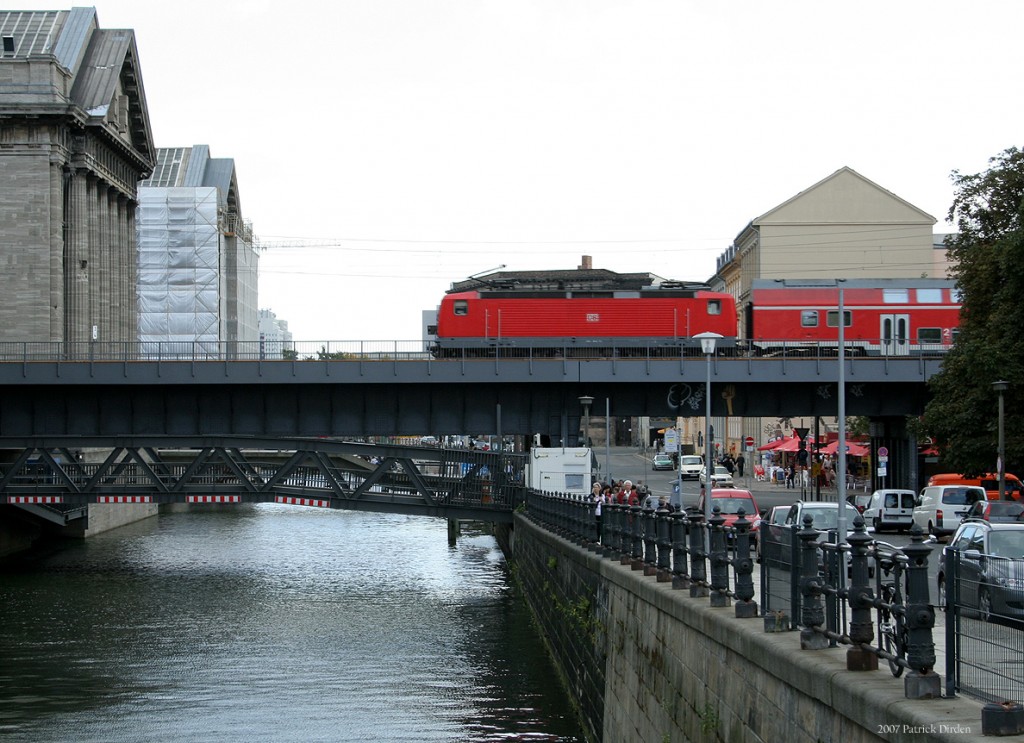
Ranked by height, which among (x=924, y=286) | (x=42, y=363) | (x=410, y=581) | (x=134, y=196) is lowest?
(x=410, y=581)

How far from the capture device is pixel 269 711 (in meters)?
25.0

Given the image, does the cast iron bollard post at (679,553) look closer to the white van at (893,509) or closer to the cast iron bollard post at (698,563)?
the cast iron bollard post at (698,563)

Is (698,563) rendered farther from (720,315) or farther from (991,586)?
(720,315)

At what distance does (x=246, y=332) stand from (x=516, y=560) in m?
93.4

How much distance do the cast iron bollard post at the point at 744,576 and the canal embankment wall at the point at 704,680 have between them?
14cm

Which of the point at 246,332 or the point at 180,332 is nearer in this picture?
the point at 180,332

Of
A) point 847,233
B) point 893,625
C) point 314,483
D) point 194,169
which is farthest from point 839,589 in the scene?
point 194,169

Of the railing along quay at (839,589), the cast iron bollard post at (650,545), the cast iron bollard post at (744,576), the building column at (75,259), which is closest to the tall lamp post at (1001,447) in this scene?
the cast iron bollard post at (650,545)

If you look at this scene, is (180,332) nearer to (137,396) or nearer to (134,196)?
(134,196)

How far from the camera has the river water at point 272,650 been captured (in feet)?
78.5

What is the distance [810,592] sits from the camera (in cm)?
1041

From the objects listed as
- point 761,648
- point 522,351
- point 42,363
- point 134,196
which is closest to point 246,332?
point 134,196

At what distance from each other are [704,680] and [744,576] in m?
1.02

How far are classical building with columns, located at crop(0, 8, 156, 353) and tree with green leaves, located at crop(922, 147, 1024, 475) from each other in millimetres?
41108
